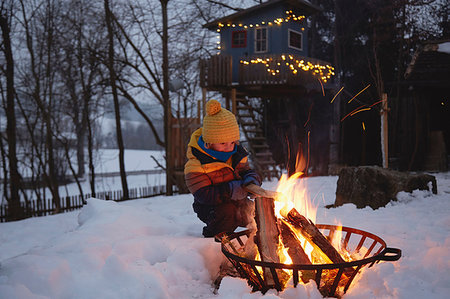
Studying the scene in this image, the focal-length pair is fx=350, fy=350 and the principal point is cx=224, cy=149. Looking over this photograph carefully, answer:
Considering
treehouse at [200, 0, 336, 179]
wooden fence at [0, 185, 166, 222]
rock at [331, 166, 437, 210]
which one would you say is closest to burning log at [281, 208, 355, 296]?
rock at [331, 166, 437, 210]

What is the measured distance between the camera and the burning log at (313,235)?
235 centimetres

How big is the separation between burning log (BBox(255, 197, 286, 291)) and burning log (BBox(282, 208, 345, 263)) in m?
0.13

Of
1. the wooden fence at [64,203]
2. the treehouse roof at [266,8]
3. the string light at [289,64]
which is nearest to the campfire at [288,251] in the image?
the wooden fence at [64,203]

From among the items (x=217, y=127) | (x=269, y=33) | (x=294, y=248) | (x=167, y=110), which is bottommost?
(x=294, y=248)

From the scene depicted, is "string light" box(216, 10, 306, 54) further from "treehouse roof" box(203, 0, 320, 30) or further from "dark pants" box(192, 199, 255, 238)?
"dark pants" box(192, 199, 255, 238)

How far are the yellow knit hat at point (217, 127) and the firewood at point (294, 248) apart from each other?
34.6 inches

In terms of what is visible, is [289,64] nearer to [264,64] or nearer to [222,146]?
[264,64]

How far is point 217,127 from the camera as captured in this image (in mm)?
3084

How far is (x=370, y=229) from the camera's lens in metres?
4.07

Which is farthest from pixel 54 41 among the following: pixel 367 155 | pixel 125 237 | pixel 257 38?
pixel 367 155

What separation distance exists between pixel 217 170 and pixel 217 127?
0.40 meters

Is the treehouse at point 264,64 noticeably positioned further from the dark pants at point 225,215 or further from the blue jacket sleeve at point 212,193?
the blue jacket sleeve at point 212,193

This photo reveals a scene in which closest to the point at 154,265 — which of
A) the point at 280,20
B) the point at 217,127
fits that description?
the point at 217,127

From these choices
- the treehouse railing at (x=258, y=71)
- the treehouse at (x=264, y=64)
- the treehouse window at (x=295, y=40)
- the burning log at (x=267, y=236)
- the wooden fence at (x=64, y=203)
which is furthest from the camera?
the treehouse window at (x=295, y=40)
